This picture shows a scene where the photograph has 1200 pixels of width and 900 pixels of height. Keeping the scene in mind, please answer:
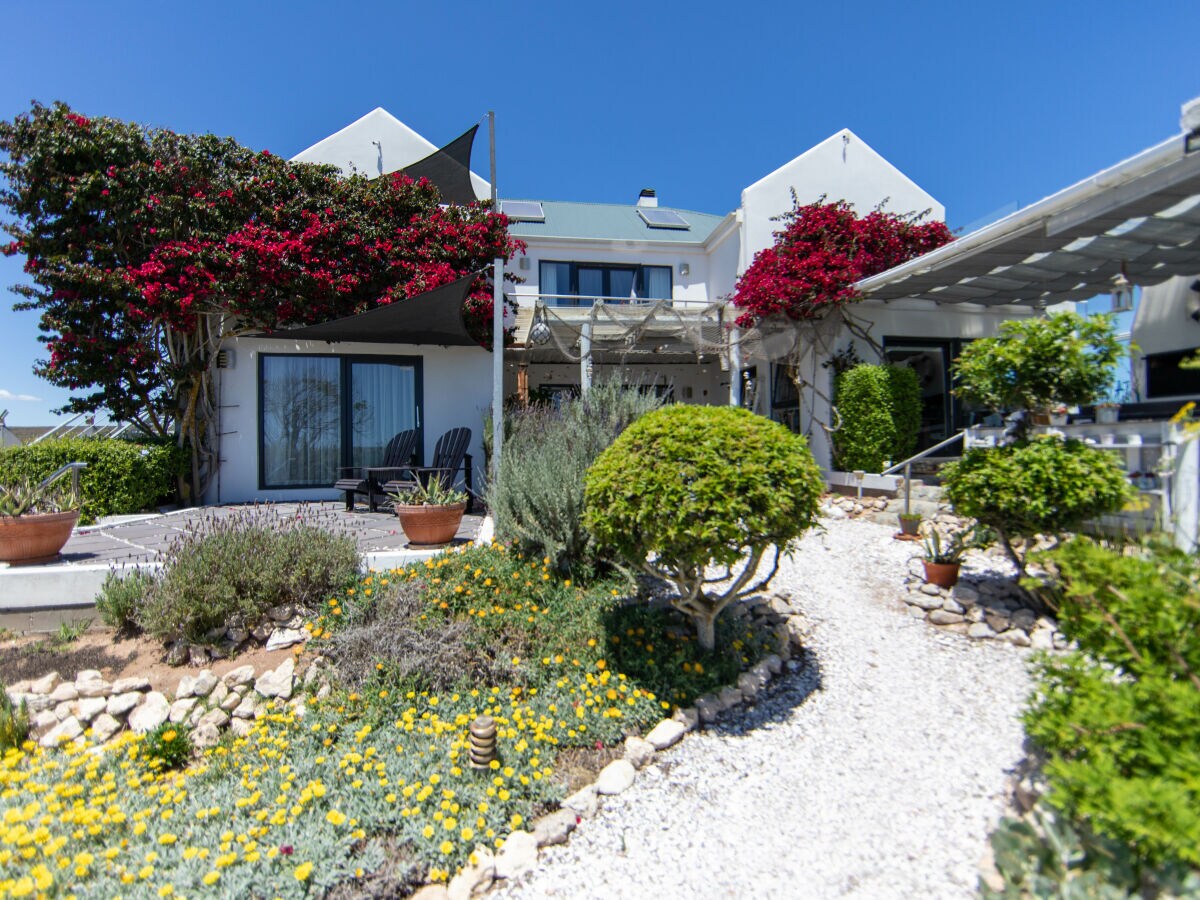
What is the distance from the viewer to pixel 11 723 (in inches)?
131

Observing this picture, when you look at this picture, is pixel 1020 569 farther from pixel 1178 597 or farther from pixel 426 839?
pixel 426 839

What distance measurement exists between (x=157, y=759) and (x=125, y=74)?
7435 mm

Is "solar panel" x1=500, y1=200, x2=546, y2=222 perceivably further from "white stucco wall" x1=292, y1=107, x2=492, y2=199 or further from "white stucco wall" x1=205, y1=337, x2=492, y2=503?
"white stucco wall" x1=205, y1=337, x2=492, y2=503

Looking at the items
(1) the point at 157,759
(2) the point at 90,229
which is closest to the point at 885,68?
(1) the point at 157,759

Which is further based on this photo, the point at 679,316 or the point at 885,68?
the point at 679,316

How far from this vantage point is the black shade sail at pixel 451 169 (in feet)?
31.7

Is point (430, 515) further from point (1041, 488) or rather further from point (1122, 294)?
point (1122, 294)

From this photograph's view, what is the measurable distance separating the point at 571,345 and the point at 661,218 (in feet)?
17.4

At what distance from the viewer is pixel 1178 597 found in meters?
1.88

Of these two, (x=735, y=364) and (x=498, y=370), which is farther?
(x=735, y=364)

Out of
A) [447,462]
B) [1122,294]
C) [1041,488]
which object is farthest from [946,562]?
[447,462]

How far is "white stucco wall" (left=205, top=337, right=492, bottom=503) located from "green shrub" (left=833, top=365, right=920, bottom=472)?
5.32 meters

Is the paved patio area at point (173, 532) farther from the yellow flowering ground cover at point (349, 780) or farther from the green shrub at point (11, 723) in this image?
the yellow flowering ground cover at point (349, 780)

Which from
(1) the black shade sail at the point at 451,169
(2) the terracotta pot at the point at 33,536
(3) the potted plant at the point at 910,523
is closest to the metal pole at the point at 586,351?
(1) the black shade sail at the point at 451,169
